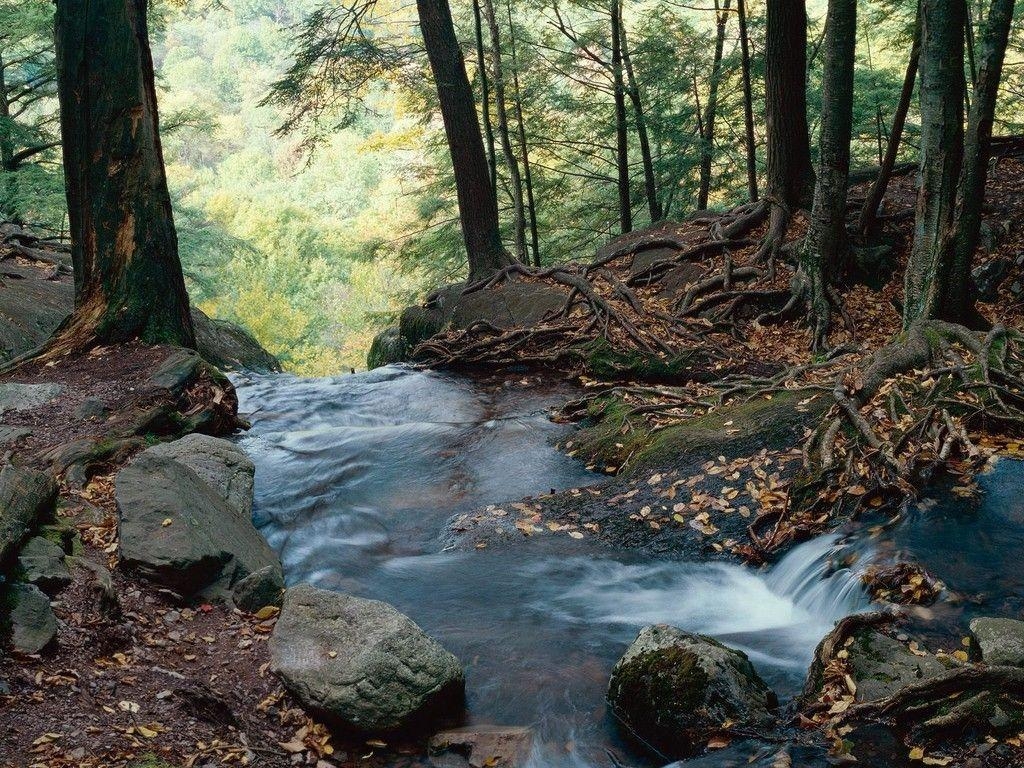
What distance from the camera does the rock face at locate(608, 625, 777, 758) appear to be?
3.94 m

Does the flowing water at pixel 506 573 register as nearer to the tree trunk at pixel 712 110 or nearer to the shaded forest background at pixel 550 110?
the shaded forest background at pixel 550 110

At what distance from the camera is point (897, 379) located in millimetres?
6598

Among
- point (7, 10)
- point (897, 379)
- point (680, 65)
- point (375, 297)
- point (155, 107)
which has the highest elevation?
point (7, 10)

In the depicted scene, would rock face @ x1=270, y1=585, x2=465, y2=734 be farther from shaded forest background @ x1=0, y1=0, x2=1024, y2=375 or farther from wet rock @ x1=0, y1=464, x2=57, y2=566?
shaded forest background @ x1=0, y1=0, x2=1024, y2=375

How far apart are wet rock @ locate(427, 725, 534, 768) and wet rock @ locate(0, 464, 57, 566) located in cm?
223

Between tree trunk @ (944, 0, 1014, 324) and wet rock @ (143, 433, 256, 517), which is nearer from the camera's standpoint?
wet rock @ (143, 433, 256, 517)

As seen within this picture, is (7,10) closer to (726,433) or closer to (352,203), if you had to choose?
(726,433)

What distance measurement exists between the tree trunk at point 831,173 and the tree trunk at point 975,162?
1.70 m

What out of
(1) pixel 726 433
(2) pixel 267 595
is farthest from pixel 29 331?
(1) pixel 726 433

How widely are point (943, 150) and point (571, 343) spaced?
4.88 metres

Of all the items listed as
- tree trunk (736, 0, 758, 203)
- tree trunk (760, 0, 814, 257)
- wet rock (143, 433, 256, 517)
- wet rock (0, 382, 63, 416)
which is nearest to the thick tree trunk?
wet rock (0, 382, 63, 416)

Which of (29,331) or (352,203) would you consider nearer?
(29,331)

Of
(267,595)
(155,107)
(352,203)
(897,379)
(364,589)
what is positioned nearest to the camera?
(267,595)

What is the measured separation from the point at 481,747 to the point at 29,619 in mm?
2163
